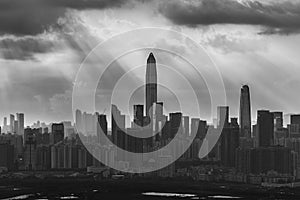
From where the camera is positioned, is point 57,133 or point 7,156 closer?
point 7,156

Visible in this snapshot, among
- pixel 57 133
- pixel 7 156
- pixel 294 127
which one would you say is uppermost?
pixel 294 127

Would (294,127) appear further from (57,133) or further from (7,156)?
(7,156)

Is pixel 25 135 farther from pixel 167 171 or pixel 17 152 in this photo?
pixel 167 171

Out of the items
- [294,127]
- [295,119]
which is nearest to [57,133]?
[294,127]

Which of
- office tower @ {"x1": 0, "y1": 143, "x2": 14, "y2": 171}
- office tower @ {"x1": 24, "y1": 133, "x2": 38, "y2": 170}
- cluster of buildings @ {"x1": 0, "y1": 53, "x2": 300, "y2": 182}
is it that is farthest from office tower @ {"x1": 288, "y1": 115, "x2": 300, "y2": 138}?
office tower @ {"x1": 0, "y1": 143, "x2": 14, "y2": 171}

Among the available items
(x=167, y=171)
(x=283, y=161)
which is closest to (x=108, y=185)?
(x=167, y=171)

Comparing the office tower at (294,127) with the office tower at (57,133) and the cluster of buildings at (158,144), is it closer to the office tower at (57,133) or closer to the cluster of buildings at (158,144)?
the cluster of buildings at (158,144)
